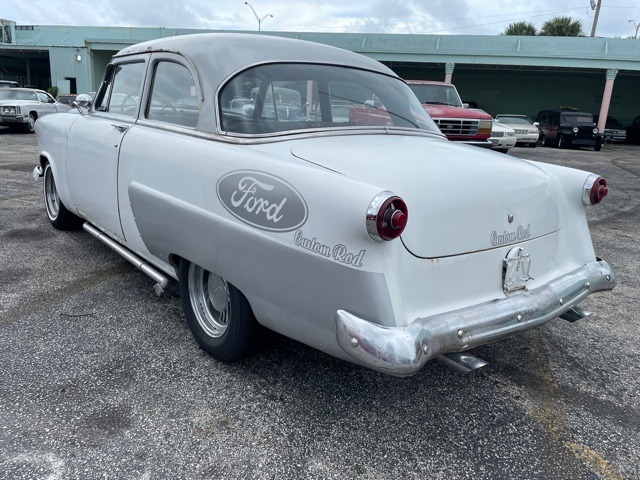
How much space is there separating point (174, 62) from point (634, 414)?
3351 mm

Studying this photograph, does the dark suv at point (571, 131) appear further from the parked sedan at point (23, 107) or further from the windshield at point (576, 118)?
the parked sedan at point (23, 107)

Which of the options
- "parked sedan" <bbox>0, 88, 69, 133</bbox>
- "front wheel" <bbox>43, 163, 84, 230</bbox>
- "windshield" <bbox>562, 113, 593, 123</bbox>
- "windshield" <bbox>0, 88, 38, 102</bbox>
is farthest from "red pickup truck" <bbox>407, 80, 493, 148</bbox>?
"windshield" <bbox>0, 88, 38, 102</bbox>

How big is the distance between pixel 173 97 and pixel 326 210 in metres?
1.74

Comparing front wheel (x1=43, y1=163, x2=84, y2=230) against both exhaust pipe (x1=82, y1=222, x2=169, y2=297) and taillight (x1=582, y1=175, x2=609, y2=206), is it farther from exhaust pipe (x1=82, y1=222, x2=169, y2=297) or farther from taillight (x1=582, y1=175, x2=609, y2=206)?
taillight (x1=582, y1=175, x2=609, y2=206)

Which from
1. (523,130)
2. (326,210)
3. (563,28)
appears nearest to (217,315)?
(326,210)

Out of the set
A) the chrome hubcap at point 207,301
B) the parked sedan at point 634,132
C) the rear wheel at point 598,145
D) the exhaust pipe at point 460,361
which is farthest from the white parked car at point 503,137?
the exhaust pipe at point 460,361

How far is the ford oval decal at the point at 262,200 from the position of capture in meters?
2.27

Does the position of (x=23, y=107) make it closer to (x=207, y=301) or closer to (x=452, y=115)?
(x=452, y=115)

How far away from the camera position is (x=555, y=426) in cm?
260

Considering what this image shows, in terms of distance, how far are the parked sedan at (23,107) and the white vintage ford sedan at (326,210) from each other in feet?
48.7

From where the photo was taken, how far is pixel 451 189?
2.43 m

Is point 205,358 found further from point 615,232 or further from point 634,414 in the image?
point 615,232

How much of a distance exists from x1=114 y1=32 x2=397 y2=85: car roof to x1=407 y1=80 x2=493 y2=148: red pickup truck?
8384mm

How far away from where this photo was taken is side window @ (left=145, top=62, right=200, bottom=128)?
Answer: 3.16 metres
